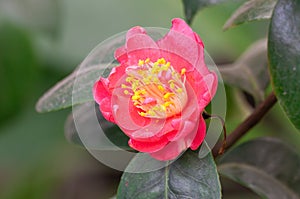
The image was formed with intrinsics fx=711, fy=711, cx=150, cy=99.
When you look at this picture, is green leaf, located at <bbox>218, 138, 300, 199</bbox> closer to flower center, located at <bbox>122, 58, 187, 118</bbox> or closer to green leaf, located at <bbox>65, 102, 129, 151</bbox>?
green leaf, located at <bbox>65, 102, 129, 151</bbox>

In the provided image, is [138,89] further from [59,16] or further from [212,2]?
[59,16]

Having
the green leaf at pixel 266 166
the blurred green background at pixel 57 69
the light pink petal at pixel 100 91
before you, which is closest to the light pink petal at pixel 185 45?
the light pink petal at pixel 100 91

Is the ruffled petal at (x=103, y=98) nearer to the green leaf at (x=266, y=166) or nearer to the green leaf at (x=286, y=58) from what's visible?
the green leaf at (x=286, y=58)

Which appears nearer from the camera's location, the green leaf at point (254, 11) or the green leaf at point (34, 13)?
the green leaf at point (254, 11)

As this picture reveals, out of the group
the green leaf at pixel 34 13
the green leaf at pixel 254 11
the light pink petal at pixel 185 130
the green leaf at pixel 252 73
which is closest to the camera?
the light pink petal at pixel 185 130

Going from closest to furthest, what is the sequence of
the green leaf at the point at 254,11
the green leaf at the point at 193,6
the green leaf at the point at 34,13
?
the green leaf at the point at 254,11
the green leaf at the point at 193,6
the green leaf at the point at 34,13

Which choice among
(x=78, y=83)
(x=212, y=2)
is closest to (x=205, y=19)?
(x=212, y=2)

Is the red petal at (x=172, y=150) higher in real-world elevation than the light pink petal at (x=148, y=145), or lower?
lower
